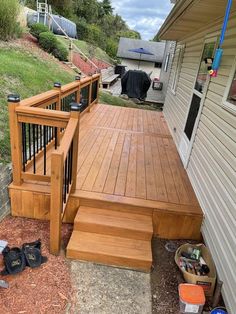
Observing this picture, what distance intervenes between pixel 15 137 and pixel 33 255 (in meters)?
1.13

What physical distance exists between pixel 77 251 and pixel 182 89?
4.13 m

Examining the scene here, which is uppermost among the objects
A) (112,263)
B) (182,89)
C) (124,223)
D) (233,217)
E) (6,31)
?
(6,31)

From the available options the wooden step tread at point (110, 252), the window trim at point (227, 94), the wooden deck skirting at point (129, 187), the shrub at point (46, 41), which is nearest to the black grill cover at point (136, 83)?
the shrub at point (46, 41)

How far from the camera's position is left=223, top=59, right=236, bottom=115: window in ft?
8.46

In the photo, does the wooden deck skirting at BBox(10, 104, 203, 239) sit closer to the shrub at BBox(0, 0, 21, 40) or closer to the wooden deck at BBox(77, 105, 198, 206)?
the wooden deck at BBox(77, 105, 198, 206)

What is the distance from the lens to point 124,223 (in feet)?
9.01

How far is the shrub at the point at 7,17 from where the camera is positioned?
8.63 m

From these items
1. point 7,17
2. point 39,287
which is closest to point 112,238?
point 39,287

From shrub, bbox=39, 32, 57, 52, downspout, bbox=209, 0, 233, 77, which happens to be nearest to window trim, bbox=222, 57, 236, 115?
downspout, bbox=209, 0, 233, 77

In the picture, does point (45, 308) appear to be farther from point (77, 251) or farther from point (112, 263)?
point (112, 263)

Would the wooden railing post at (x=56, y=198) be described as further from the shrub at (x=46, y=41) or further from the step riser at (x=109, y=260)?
the shrub at (x=46, y=41)

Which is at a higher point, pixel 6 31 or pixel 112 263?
pixel 6 31

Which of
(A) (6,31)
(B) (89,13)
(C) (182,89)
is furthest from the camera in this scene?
(B) (89,13)

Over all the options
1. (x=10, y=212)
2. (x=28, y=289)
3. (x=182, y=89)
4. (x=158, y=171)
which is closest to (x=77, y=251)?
(x=28, y=289)
